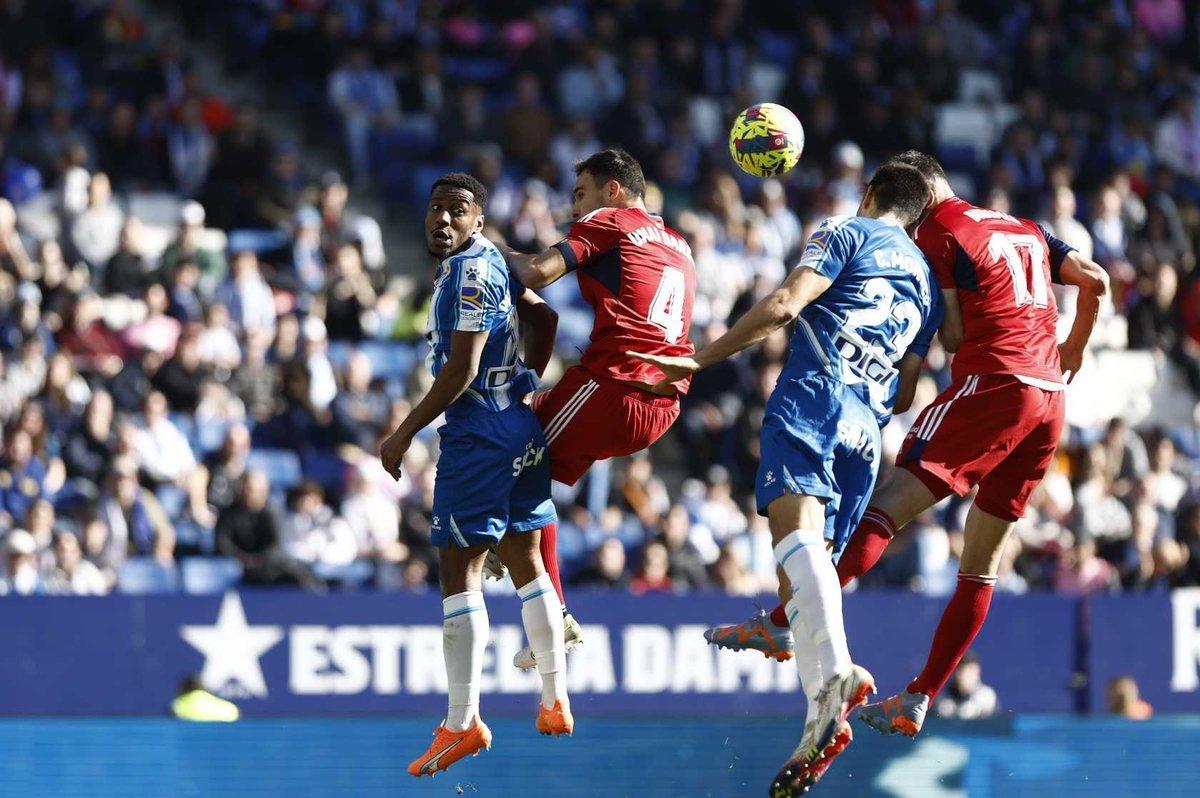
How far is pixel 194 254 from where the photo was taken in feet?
53.9

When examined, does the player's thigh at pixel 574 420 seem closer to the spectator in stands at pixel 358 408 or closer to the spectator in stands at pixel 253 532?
the spectator in stands at pixel 253 532

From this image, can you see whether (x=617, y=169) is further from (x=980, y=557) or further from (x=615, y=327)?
(x=980, y=557)

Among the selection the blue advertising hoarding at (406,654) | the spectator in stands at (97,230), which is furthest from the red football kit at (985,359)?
the spectator in stands at (97,230)

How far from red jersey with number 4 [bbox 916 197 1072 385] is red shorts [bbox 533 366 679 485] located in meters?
1.34

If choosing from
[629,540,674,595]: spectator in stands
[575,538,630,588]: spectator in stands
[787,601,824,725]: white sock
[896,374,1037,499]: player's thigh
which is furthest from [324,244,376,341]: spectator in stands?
[787,601,824,725]: white sock

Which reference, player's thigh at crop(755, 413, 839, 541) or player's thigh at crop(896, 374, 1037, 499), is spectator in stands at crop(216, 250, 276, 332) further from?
player's thigh at crop(755, 413, 839, 541)

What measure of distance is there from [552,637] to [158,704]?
20.2ft

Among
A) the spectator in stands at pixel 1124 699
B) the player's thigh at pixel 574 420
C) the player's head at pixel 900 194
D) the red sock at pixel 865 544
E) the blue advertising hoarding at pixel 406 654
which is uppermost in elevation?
the player's head at pixel 900 194

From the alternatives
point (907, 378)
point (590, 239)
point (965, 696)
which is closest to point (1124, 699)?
point (965, 696)

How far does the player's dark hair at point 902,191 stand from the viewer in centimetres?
831

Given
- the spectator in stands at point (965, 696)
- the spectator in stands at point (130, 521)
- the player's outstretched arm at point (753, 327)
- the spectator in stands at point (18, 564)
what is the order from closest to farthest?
the player's outstretched arm at point (753, 327), the spectator in stands at point (18, 564), the spectator in stands at point (965, 696), the spectator in stands at point (130, 521)

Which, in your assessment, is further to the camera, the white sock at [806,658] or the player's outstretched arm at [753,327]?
the white sock at [806,658]

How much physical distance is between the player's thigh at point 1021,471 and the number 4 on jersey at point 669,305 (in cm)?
152

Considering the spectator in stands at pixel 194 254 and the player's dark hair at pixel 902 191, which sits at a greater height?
the spectator in stands at pixel 194 254
